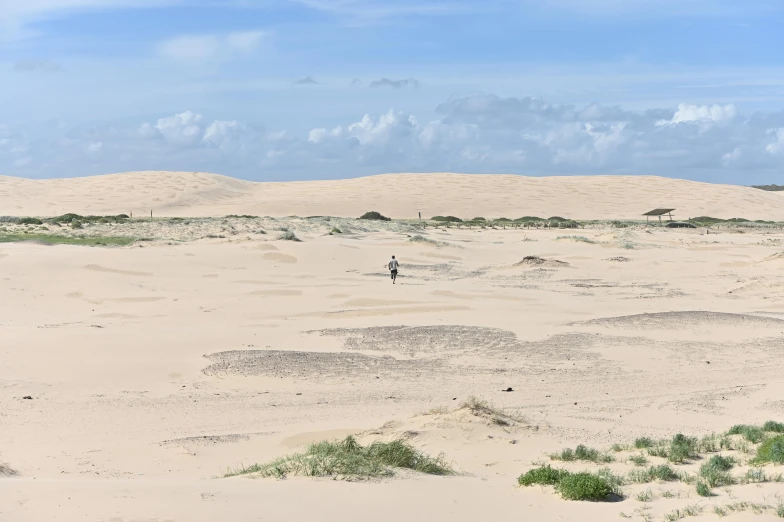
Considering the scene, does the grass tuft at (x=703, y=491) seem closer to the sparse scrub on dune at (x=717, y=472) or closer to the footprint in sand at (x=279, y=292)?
the sparse scrub on dune at (x=717, y=472)

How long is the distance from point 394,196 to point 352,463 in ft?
271

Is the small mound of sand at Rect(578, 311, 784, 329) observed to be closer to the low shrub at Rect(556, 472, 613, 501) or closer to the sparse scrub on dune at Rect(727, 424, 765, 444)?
the sparse scrub on dune at Rect(727, 424, 765, 444)

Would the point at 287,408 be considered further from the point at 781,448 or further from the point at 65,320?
the point at 65,320

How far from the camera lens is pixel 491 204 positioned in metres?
84.5

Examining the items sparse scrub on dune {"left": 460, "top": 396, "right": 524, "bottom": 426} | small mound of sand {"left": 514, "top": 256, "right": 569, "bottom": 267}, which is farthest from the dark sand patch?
small mound of sand {"left": 514, "top": 256, "right": 569, "bottom": 267}

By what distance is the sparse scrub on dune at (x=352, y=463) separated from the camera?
797cm

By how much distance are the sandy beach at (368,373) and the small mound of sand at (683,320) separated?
0.11 meters

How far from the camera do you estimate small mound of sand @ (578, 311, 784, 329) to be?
66.3 ft

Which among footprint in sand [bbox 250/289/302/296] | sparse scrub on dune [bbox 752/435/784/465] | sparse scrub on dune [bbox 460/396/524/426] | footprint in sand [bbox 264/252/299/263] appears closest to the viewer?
sparse scrub on dune [bbox 752/435/784/465]

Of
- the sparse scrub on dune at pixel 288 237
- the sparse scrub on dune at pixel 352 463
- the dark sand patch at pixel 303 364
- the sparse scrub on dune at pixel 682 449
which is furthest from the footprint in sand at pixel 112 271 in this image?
the sparse scrub on dune at pixel 682 449

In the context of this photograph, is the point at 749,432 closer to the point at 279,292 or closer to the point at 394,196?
the point at 279,292

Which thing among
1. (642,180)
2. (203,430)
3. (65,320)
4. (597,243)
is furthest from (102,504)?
(642,180)

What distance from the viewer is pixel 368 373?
15086 mm

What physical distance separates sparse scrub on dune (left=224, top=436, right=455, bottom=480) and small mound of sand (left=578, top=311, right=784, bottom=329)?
12.1 metres
